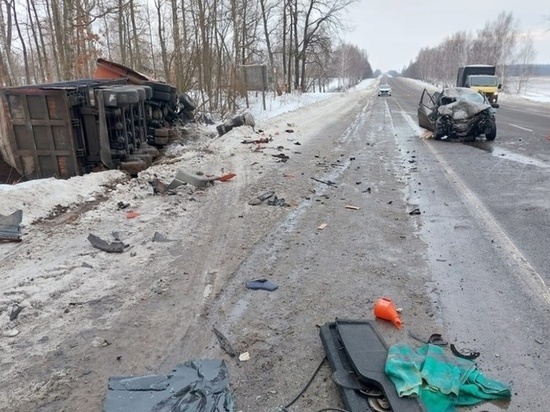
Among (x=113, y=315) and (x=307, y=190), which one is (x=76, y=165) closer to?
(x=307, y=190)

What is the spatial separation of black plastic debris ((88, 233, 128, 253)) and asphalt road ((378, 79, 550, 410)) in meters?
3.37

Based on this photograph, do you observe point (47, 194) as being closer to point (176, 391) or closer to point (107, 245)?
point (107, 245)

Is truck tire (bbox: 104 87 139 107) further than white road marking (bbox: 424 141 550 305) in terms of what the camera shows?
Yes

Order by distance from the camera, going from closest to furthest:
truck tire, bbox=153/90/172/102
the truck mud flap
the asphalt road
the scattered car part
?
the truck mud flap → the scattered car part → the asphalt road → truck tire, bbox=153/90/172/102

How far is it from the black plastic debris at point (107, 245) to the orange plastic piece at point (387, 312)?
2880 mm

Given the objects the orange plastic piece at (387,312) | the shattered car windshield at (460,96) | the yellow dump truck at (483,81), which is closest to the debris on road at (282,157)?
the orange plastic piece at (387,312)

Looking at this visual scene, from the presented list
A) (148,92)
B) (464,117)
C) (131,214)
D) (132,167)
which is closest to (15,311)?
(131,214)

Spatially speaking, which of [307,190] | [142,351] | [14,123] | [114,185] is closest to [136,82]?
[14,123]

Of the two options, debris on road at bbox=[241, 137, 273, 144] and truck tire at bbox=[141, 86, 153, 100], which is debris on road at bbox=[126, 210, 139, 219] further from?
debris on road at bbox=[241, 137, 273, 144]

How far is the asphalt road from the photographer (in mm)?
2988

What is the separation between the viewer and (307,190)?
7281 millimetres

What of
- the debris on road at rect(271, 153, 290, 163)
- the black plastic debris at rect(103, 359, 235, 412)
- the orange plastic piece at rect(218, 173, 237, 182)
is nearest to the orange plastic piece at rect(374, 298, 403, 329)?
the black plastic debris at rect(103, 359, 235, 412)

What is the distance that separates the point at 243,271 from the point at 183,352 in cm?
134

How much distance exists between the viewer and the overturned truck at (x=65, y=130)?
7840 mm
